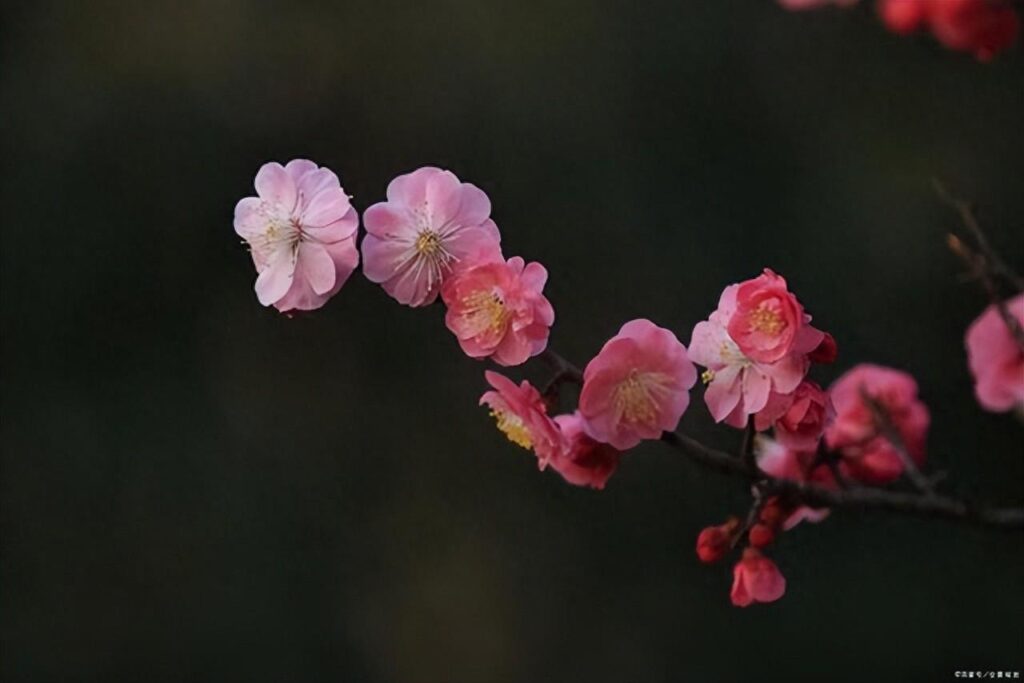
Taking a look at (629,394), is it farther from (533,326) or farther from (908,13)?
(908,13)

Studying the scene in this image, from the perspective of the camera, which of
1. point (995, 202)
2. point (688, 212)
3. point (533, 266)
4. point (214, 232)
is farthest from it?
point (214, 232)

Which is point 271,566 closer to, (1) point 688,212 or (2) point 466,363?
(2) point 466,363

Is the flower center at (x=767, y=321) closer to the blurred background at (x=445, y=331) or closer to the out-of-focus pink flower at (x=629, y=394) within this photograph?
the out-of-focus pink flower at (x=629, y=394)

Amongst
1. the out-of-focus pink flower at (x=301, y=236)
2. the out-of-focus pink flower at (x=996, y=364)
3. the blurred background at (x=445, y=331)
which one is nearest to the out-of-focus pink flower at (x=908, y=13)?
the out-of-focus pink flower at (x=996, y=364)

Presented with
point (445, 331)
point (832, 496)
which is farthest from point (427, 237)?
point (445, 331)

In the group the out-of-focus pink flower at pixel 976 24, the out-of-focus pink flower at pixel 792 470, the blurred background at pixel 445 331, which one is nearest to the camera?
the out-of-focus pink flower at pixel 976 24

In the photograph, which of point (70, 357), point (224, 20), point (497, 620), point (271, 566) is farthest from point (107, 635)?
point (224, 20)
